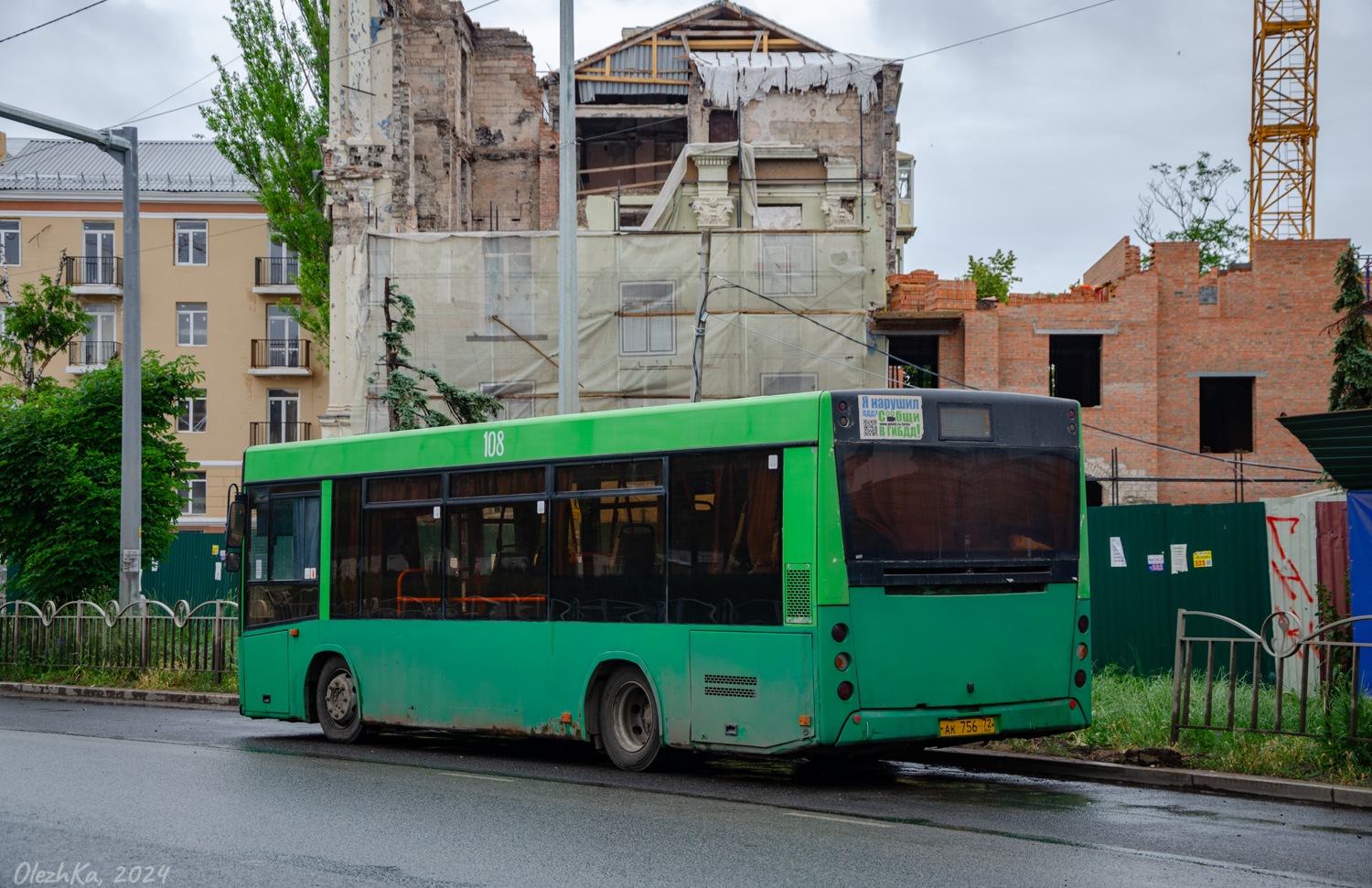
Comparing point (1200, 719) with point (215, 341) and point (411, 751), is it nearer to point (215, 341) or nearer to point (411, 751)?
point (411, 751)

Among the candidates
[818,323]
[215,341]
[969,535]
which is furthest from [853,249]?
[215,341]

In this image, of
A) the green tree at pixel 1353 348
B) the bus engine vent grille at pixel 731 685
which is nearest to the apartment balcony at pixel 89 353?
the green tree at pixel 1353 348

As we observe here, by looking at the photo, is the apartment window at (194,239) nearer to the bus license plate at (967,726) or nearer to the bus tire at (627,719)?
the bus tire at (627,719)

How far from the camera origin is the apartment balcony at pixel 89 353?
53.7 m

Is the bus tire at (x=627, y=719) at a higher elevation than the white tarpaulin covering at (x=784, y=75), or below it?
below

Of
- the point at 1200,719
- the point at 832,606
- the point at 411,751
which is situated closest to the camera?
the point at 832,606

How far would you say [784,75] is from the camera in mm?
40750

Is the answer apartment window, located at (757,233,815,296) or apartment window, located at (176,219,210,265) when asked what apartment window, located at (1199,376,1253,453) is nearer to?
apartment window, located at (757,233,815,296)

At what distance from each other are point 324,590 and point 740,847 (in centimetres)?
742

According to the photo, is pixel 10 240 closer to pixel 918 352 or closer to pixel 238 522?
pixel 918 352

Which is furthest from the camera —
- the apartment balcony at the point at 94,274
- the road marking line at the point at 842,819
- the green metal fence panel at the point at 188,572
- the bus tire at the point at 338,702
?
the apartment balcony at the point at 94,274

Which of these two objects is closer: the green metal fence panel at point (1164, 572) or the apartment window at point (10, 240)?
the green metal fence panel at point (1164, 572)

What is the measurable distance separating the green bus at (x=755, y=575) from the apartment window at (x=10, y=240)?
156 feet

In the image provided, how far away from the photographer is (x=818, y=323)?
1128 inches
